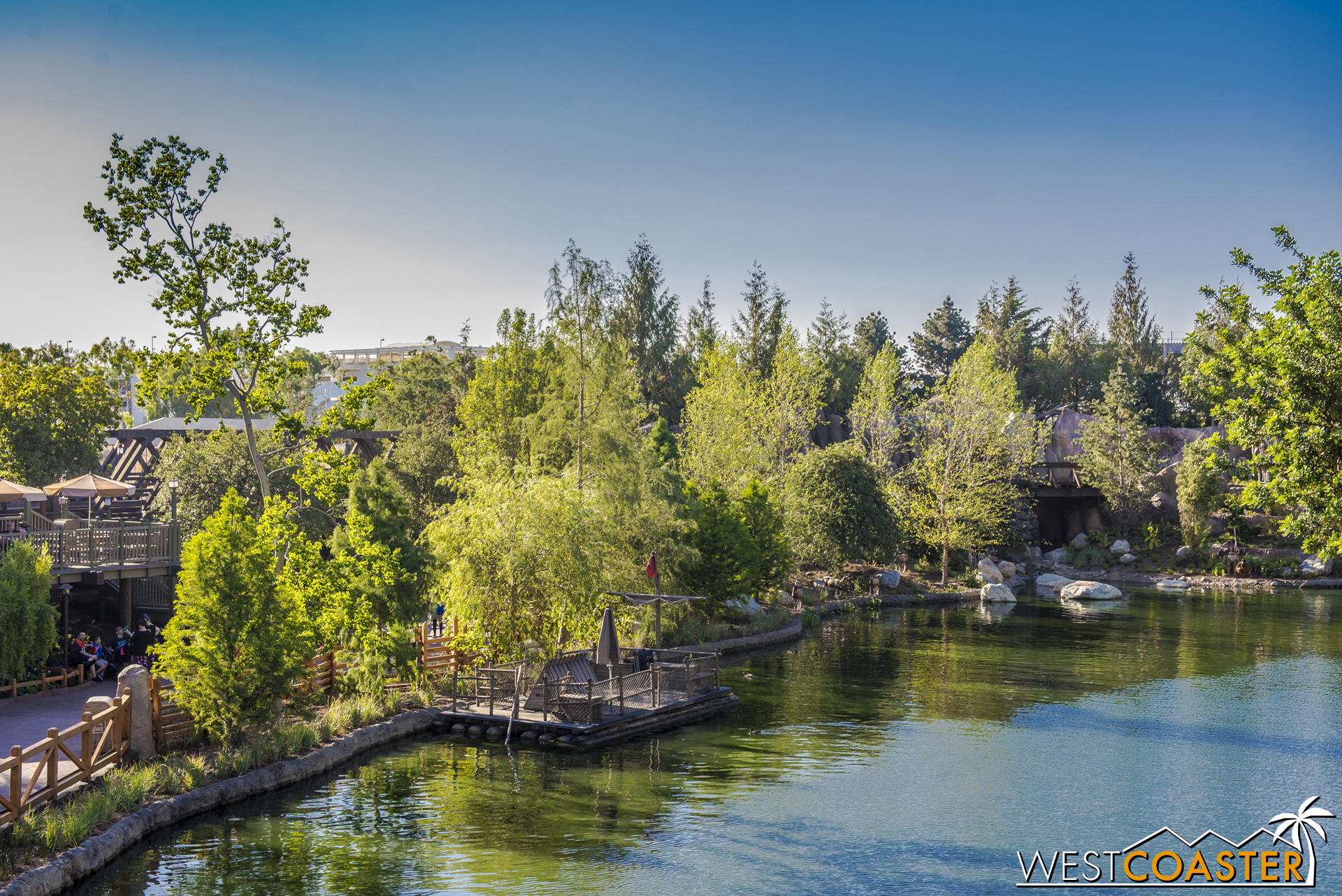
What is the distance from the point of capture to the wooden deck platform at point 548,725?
22.0 meters

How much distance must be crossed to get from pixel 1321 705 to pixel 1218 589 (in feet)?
92.6

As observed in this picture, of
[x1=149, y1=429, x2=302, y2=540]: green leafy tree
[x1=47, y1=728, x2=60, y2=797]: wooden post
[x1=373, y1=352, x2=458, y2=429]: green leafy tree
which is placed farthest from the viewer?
[x1=373, y1=352, x2=458, y2=429]: green leafy tree

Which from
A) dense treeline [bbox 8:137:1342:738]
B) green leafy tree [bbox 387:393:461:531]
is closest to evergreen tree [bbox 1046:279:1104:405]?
dense treeline [bbox 8:137:1342:738]

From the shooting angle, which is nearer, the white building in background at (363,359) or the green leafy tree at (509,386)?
the green leafy tree at (509,386)

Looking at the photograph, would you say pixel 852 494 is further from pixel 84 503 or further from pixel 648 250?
pixel 84 503

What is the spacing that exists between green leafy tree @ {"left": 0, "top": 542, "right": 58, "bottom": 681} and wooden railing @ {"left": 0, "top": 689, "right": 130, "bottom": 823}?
4.99m

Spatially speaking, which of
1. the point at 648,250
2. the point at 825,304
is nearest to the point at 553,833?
the point at 648,250

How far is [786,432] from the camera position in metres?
53.9

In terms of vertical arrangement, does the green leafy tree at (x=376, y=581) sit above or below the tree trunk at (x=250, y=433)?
below

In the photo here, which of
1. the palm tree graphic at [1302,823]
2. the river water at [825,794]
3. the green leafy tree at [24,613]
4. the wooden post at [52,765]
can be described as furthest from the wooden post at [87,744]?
the palm tree graphic at [1302,823]

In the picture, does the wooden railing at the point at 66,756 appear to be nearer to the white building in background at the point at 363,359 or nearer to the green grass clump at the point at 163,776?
the green grass clump at the point at 163,776

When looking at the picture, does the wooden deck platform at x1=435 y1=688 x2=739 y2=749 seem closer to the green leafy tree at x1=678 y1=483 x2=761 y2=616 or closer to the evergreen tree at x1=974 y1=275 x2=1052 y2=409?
the green leafy tree at x1=678 y1=483 x2=761 y2=616

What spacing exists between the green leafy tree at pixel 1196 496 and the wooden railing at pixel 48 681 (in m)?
52.3

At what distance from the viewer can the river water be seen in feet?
48.3
